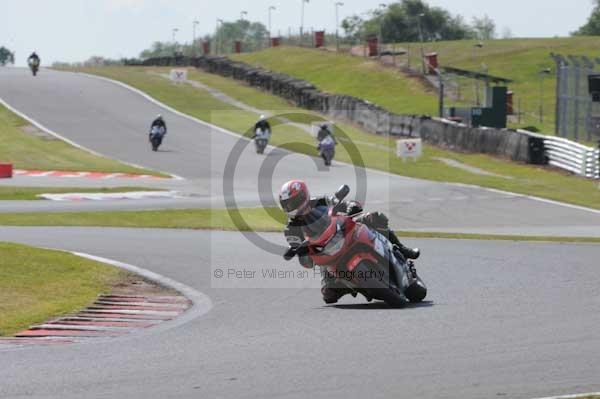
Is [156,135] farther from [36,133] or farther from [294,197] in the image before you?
[294,197]

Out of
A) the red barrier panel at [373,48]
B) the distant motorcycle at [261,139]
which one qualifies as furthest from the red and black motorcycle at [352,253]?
the red barrier panel at [373,48]

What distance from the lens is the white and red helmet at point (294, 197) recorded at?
36.4ft

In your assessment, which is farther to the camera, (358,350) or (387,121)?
(387,121)

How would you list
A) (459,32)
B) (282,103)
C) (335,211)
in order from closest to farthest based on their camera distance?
1. (335,211)
2. (282,103)
3. (459,32)

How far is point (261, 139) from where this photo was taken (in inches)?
1736

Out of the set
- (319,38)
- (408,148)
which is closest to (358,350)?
(408,148)

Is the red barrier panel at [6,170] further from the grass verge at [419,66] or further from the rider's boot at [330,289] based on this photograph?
the rider's boot at [330,289]

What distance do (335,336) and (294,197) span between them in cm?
173

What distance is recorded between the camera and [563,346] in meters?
9.06

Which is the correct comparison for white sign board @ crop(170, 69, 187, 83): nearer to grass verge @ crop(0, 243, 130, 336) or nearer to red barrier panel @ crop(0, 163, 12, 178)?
red barrier panel @ crop(0, 163, 12, 178)

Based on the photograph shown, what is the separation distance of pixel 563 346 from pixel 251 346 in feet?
8.30

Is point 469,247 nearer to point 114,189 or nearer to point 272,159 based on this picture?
point 114,189

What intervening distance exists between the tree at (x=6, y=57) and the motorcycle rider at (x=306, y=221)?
316 feet

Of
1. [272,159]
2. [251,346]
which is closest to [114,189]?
[272,159]
